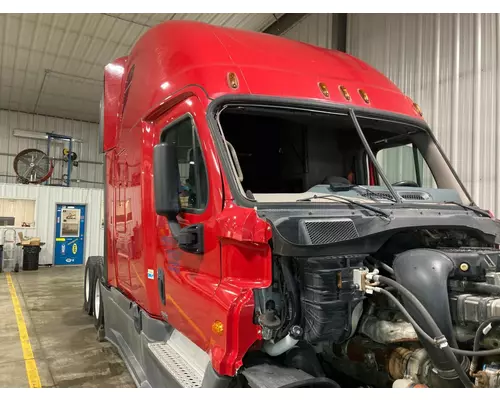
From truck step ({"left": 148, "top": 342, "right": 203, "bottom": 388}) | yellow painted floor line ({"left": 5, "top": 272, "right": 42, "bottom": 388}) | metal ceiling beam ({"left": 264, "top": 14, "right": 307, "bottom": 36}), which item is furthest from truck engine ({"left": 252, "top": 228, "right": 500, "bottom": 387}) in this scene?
metal ceiling beam ({"left": 264, "top": 14, "right": 307, "bottom": 36})

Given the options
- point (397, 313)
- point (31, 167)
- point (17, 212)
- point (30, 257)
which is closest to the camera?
point (397, 313)

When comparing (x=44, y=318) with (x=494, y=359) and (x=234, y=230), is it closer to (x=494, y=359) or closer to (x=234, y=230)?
(x=234, y=230)

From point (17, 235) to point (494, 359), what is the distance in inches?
550

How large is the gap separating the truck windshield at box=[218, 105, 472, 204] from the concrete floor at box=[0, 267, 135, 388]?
2748mm

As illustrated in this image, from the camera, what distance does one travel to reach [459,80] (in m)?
5.55

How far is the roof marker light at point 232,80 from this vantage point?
9.10 feet

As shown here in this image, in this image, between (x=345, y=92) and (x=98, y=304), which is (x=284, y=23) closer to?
(x=345, y=92)

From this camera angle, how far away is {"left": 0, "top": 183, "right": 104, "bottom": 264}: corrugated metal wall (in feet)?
43.2

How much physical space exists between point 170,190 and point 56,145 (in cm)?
1657

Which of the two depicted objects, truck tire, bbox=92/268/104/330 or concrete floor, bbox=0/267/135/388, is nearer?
concrete floor, bbox=0/267/135/388

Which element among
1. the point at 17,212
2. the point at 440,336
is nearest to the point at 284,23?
the point at 440,336

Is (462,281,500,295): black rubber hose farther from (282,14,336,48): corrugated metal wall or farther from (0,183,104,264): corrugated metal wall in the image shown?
(0,183,104,264): corrugated metal wall

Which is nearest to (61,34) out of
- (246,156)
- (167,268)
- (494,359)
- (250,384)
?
(246,156)
